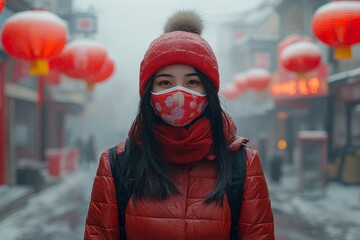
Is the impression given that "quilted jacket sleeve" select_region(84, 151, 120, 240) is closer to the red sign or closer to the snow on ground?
the snow on ground

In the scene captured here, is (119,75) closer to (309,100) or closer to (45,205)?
(309,100)

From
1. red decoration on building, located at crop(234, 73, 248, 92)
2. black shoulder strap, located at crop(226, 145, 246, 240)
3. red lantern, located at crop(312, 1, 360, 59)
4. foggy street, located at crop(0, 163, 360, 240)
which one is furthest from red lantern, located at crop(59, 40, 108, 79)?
red decoration on building, located at crop(234, 73, 248, 92)

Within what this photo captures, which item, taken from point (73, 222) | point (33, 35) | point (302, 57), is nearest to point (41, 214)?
point (73, 222)

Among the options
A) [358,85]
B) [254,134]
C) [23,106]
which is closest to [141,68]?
[358,85]

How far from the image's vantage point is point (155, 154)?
86.4 inches

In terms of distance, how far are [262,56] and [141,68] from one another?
27.9 metres

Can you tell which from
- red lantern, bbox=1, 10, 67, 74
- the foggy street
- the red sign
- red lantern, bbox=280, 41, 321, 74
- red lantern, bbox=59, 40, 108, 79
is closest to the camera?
→ red lantern, bbox=1, 10, 67, 74

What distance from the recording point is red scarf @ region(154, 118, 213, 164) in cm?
208

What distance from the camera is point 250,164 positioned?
2139 mm

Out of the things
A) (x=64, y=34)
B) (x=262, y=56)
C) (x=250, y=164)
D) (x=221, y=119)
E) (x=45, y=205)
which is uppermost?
(x=262, y=56)

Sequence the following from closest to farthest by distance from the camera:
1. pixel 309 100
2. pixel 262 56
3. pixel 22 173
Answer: pixel 22 173, pixel 309 100, pixel 262 56

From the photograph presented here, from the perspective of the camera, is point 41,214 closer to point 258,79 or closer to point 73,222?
point 73,222

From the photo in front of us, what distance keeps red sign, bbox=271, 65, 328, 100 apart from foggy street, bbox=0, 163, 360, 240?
4.51 meters

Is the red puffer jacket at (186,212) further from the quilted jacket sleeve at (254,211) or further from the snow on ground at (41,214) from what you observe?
the snow on ground at (41,214)
